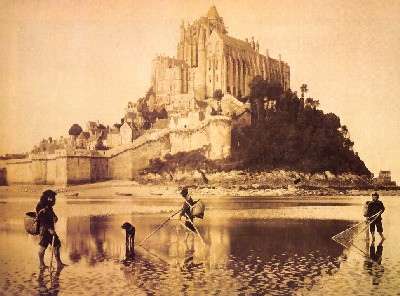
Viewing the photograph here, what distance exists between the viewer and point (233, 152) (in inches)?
943

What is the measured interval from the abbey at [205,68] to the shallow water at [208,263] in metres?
21.9

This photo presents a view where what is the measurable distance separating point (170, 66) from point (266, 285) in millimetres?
26987

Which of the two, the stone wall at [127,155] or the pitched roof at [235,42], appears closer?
the stone wall at [127,155]

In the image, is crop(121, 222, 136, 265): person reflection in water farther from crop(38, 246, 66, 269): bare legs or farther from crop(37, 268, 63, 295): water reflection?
crop(37, 268, 63, 295): water reflection

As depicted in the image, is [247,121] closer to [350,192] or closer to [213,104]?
[213,104]

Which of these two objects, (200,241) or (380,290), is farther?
(200,241)

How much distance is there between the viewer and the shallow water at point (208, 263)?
465cm

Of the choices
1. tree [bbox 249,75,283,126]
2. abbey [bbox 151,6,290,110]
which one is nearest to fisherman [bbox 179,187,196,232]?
tree [bbox 249,75,283,126]

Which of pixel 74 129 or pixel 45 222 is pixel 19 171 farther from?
pixel 45 222

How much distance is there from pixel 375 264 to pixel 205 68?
2627cm

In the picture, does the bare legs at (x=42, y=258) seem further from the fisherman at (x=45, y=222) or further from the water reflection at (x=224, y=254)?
the water reflection at (x=224, y=254)

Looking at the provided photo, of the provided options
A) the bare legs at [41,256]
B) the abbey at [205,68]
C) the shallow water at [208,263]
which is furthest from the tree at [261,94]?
the bare legs at [41,256]

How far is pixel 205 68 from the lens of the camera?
31.3 meters

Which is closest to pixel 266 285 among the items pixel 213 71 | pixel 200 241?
pixel 200 241
